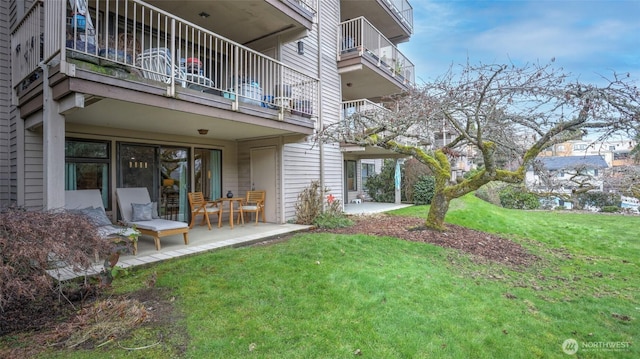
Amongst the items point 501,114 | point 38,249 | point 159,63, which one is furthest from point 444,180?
point 38,249

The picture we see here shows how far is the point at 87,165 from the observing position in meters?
6.45

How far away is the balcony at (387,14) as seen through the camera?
12286 mm

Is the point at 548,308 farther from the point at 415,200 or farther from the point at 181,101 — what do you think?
the point at 415,200

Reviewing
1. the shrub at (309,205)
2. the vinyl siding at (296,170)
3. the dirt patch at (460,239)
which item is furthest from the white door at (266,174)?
the dirt patch at (460,239)

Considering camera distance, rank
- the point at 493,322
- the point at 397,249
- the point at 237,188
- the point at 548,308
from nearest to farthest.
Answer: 1. the point at 493,322
2. the point at 548,308
3. the point at 397,249
4. the point at 237,188

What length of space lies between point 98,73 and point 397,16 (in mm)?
12727

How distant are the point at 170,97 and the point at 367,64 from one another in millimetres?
7208

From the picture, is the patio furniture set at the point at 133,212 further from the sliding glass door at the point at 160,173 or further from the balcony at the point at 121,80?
the balcony at the point at 121,80

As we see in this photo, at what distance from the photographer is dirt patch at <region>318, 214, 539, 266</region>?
6031 millimetres

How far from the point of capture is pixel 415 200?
14.8m

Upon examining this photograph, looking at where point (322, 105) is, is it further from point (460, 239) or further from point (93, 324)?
point (93, 324)

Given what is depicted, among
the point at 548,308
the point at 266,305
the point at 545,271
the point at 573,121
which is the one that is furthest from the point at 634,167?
the point at 266,305

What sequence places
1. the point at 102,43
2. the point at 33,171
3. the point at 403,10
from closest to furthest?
the point at 33,171, the point at 102,43, the point at 403,10

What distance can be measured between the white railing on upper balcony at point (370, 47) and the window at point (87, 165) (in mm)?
7415
